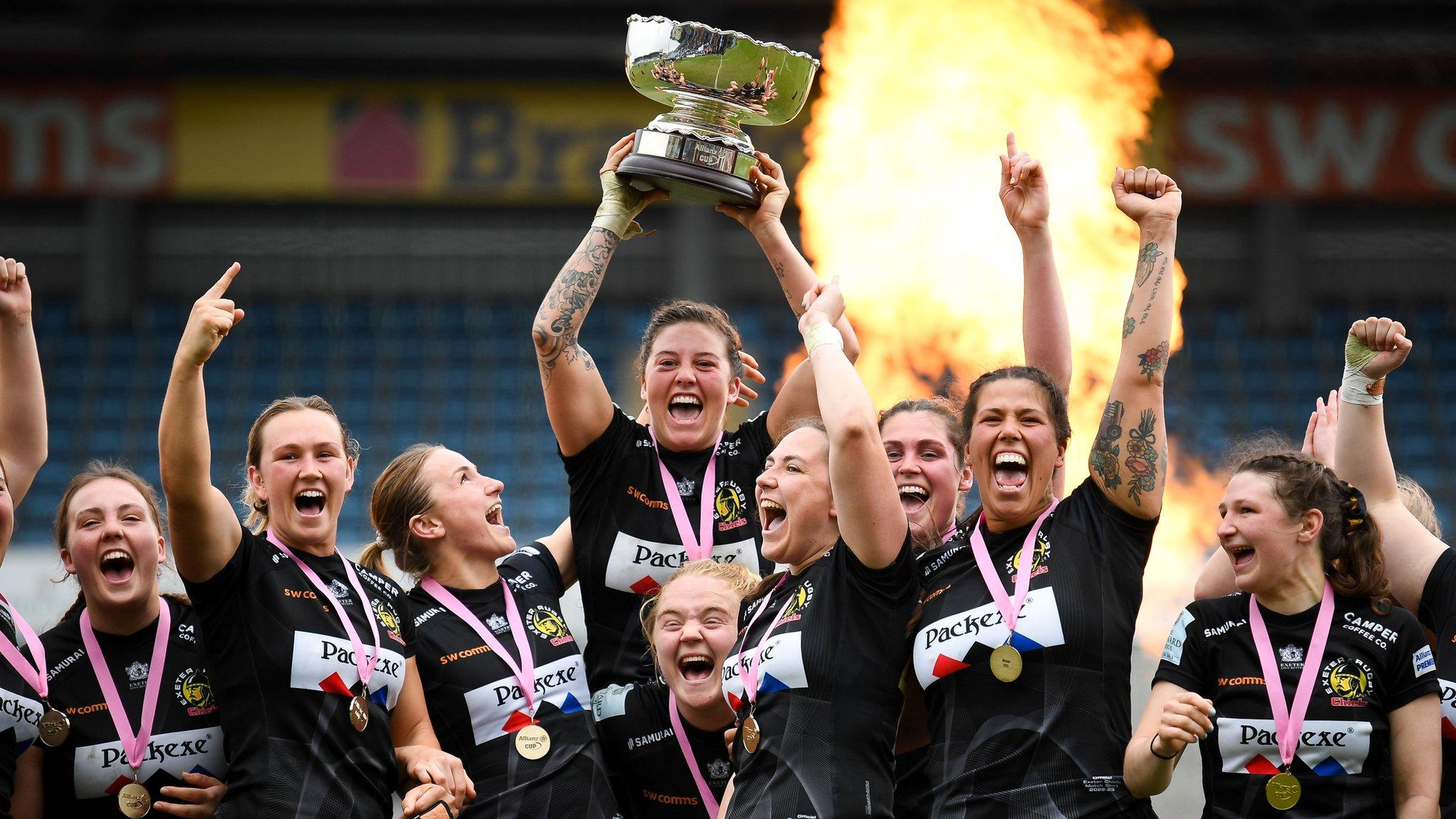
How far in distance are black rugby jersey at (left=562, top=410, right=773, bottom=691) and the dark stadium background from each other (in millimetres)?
9160

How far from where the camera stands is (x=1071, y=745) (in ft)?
10.7

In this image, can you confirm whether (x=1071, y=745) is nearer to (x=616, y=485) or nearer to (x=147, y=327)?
(x=616, y=485)

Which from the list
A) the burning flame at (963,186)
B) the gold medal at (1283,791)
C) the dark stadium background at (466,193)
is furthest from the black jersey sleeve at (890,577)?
the dark stadium background at (466,193)

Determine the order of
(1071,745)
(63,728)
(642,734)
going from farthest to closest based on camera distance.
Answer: (642,734) < (63,728) < (1071,745)

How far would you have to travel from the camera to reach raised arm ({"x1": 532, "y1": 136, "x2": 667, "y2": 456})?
4.20 metres

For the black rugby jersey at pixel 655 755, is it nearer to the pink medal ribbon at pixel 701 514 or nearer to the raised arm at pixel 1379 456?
the pink medal ribbon at pixel 701 514

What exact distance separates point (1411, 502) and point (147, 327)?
488 inches

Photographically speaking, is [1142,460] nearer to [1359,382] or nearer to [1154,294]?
[1154,294]

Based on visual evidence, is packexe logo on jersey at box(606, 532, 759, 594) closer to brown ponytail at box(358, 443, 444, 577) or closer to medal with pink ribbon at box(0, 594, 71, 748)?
brown ponytail at box(358, 443, 444, 577)

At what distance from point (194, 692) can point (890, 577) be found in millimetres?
1842

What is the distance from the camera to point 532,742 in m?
3.95

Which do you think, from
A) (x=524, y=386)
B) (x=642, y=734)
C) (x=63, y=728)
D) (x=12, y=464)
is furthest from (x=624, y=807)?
(x=524, y=386)

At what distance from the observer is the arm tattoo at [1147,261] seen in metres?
3.56

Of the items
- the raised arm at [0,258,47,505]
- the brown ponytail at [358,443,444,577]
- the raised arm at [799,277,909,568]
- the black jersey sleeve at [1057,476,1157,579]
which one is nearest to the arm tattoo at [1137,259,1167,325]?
the black jersey sleeve at [1057,476,1157,579]
